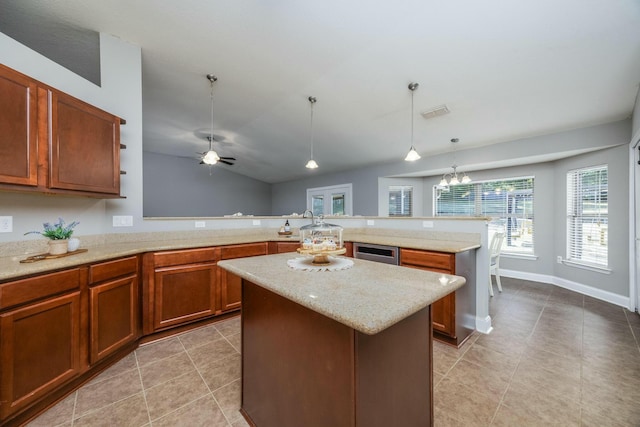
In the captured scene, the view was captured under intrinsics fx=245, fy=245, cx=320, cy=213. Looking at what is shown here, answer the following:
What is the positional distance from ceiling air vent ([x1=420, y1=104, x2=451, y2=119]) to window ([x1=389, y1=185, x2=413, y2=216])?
258cm

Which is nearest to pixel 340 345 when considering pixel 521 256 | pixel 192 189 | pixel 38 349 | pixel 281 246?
pixel 38 349

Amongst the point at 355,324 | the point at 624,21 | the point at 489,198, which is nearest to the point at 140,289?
the point at 355,324

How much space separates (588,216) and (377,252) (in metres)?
3.65

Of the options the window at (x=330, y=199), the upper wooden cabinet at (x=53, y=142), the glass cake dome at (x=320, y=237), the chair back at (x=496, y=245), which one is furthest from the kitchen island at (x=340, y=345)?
the window at (x=330, y=199)

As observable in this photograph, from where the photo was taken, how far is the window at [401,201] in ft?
20.0

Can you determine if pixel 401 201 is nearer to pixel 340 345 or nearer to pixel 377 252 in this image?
pixel 377 252

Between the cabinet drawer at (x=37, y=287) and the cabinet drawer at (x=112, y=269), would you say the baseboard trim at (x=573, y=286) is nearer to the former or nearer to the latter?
the cabinet drawer at (x=112, y=269)

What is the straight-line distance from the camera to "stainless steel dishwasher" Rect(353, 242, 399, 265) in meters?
2.62

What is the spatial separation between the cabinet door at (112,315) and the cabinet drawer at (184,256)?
24cm

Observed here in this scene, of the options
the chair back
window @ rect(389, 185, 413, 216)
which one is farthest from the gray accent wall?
the chair back

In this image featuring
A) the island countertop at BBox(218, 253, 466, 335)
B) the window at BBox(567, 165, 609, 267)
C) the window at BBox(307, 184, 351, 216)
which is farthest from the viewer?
the window at BBox(307, 184, 351, 216)

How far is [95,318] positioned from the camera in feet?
A: 5.87

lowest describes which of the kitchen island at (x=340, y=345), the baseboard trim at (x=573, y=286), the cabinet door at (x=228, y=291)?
the baseboard trim at (x=573, y=286)

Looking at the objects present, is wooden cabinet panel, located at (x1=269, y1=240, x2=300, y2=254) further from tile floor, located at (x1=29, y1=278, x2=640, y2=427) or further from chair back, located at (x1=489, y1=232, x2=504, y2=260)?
chair back, located at (x1=489, y1=232, x2=504, y2=260)
